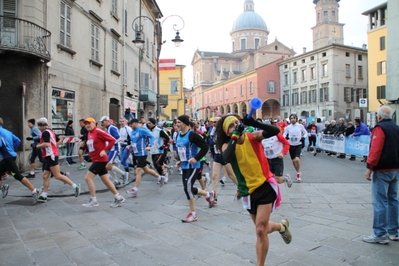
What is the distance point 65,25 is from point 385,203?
44.3 ft

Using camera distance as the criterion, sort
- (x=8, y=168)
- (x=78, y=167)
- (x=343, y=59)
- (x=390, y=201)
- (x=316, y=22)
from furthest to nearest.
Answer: (x=316, y=22), (x=343, y=59), (x=78, y=167), (x=8, y=168), (x=390, y=201)

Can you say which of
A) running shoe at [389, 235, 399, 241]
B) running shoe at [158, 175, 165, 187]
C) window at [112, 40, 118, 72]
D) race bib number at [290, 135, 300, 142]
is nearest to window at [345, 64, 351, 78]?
window at [112, 40, 118, 72]

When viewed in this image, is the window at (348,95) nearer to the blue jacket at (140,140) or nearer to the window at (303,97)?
the window at (303,97)

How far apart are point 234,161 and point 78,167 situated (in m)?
10.8

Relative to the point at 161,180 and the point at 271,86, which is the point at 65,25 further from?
the point at 271,86

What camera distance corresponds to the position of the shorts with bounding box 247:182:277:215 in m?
3.69

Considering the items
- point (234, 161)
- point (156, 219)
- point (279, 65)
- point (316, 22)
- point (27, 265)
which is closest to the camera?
point (234, 161)

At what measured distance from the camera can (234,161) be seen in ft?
12.3

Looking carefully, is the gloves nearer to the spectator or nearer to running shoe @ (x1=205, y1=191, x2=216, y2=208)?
running shoe @ (x1=205, y1=191, x2=216, y2=208)

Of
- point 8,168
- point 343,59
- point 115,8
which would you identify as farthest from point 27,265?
point 343,59

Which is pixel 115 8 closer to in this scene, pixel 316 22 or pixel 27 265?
pixel 27 265

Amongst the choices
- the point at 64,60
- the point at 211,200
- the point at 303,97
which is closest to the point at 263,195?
the point at 211,200

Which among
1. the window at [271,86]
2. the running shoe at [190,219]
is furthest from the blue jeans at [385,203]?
the window at [271,86]

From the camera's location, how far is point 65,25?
47.3ft
